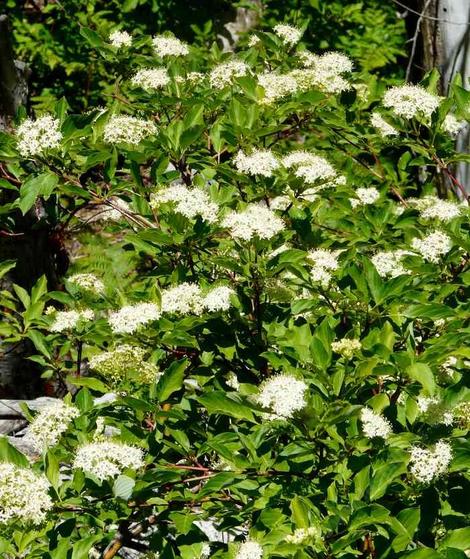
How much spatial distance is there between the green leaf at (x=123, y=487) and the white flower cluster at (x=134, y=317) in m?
0.39

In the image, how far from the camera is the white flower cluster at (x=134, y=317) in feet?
6.92

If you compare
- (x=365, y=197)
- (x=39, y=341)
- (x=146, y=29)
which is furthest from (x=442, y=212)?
(x=146, y=29)

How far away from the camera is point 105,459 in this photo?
73.9 inches

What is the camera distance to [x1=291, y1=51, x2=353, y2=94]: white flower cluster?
2754 millimetres

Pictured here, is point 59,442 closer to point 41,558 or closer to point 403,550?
point 41,558

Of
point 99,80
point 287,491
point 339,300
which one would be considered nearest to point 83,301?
point 339,300

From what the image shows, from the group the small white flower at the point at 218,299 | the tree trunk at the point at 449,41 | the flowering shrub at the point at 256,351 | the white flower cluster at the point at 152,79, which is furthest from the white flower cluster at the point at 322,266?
the tree trunk at the point at 449,41

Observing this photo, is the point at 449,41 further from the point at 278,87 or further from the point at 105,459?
the point at 105,459

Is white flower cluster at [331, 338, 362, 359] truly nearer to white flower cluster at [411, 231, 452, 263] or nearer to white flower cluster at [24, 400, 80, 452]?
white flower cluster at [411, 231, 452, 263]

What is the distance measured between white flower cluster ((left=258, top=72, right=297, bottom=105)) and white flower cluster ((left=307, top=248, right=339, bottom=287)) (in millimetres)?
688

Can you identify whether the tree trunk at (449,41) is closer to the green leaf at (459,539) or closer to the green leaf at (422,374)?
the green leaf at (422,374)

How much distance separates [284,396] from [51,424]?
0.67 meters

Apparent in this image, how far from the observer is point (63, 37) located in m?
6.77

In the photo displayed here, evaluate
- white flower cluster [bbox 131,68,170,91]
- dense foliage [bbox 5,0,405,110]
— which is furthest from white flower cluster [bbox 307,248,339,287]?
dense foliage [bbox 5,0,405,110]
